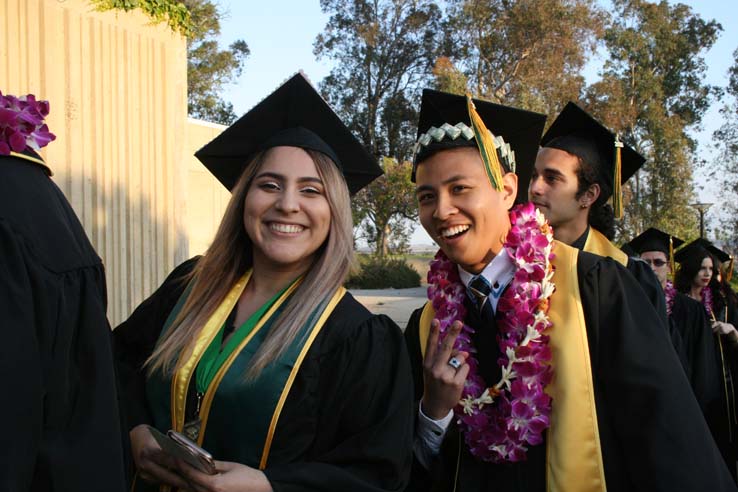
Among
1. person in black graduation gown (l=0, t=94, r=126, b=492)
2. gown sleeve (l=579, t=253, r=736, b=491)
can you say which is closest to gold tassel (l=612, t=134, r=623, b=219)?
gown sleeve (l=579, t=253, r=736, b=491)

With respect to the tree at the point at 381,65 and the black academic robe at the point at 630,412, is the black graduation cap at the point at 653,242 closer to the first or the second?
the black academic robe at the point at 630,412

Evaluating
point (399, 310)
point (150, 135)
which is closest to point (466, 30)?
point (399, 310)

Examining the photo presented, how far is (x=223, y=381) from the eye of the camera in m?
2.07

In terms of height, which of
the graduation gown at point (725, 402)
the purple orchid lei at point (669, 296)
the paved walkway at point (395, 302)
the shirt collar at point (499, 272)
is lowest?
the paved walkway at point (395, 302)

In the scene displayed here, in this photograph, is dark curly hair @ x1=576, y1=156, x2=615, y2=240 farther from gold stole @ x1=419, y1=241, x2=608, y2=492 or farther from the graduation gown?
the graduation gown

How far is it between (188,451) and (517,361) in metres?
1.13

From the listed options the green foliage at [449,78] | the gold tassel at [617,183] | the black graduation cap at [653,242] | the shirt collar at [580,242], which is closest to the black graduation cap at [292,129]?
the shirt collar at [580,242]

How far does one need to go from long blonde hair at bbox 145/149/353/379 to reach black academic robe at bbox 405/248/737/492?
723 mm

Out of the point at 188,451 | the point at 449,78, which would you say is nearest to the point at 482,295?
the point at 188,451

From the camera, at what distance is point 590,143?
3574mm

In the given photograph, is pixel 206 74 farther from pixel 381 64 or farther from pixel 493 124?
pixel 493 124

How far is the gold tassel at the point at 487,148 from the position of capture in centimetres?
230

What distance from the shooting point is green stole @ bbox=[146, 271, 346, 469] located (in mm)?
2018

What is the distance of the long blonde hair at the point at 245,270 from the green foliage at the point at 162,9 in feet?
13.7
